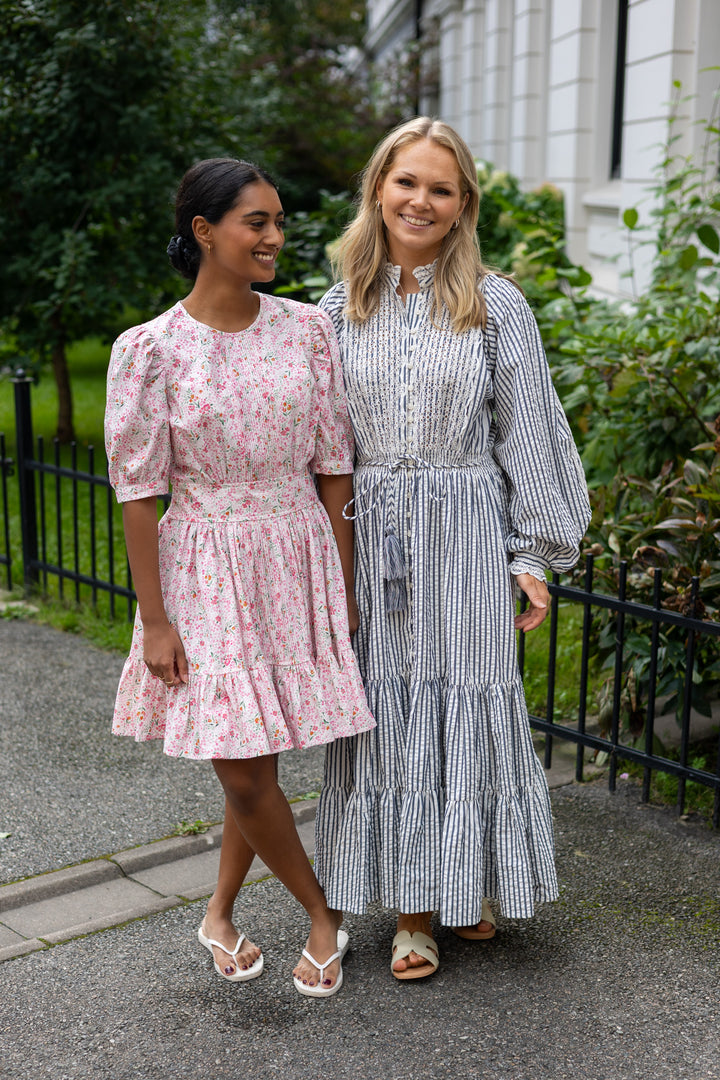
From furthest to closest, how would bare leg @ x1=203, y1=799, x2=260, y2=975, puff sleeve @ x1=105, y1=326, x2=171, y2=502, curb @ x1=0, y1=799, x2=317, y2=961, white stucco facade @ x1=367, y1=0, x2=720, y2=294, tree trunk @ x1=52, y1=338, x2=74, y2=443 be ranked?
tree trunk @ x1=52, y1=338, x2=74, y2=443 → white stucco facade @ x1=367, y1=0, x2=720, y2=294 → curb @ x1=0, y1=799, x2=317, y2=961 → bare leg @ x1=203, y1=799, x2=260, y2=975 → puff sleeve @ x1=105, y1=326, x2=171, y2=502

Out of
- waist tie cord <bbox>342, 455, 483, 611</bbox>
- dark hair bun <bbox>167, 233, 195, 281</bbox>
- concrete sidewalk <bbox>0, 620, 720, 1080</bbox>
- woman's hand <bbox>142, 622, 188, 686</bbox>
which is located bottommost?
concrete sidewalk <bbox>0, 620, 720, 1080</bbox>

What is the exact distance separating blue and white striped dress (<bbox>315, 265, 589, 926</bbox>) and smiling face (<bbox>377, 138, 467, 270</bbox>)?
111mm

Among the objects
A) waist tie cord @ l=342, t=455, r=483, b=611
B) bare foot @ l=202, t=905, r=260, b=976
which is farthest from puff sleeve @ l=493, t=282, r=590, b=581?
bare foot @ l=202, t=905, r=260, b=976

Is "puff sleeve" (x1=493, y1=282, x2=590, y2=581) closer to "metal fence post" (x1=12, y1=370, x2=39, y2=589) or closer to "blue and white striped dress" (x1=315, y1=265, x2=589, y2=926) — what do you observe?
"blue and white striped dress" (x1=315, y1=265, x2=589, y2=926)

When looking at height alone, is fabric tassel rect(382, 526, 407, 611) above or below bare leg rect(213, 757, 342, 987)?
above

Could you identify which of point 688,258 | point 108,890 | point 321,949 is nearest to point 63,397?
point 688,258

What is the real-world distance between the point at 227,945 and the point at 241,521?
1072mm

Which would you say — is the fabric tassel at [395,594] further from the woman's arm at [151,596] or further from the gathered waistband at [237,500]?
the woman's arm at [151,596]

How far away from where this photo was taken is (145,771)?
13.3 ft

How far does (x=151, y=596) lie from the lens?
8.50 ft

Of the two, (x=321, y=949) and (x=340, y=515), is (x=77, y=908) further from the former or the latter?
(x=340, y=515)

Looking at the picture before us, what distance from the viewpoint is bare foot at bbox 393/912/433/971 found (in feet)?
9.18

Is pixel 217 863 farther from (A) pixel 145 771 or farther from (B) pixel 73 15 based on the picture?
(B) pixel 73 15

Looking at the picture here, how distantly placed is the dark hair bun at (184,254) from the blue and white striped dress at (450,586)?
0.39 meters
